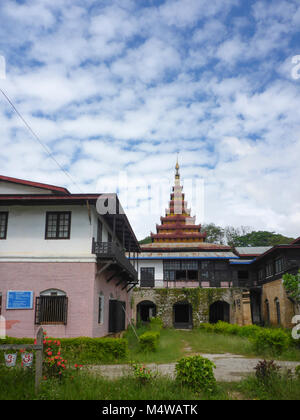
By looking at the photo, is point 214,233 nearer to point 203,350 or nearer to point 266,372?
point 203,350

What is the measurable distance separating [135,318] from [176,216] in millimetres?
18978

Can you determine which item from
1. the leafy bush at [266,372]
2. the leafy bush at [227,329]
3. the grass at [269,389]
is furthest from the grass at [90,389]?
the leafy bush at [227,329]

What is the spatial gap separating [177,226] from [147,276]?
13.7m

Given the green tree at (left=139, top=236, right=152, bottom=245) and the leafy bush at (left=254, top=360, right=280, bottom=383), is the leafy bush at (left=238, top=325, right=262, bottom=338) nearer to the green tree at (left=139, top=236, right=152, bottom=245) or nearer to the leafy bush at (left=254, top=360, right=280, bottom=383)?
the leafy bush at (left=254, top=360, right=280, bottom=383)

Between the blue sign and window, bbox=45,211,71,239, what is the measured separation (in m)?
2.64

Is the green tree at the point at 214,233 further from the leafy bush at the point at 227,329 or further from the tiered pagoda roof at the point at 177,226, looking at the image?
the leafy bush at the point at 227,329

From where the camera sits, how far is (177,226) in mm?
46438

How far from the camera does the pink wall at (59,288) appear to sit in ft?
49.2

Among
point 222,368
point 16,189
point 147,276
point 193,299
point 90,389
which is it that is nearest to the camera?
point 90,389

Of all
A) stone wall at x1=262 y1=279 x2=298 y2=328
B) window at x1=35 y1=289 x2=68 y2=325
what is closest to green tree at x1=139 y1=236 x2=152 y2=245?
stone wall at x1=262 y1=279 x2=298 y2=328

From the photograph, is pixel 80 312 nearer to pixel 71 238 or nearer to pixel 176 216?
pixel 71 238

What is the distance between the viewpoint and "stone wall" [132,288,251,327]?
31062mm

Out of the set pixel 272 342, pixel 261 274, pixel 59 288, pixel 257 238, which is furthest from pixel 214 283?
pixel 257 238
